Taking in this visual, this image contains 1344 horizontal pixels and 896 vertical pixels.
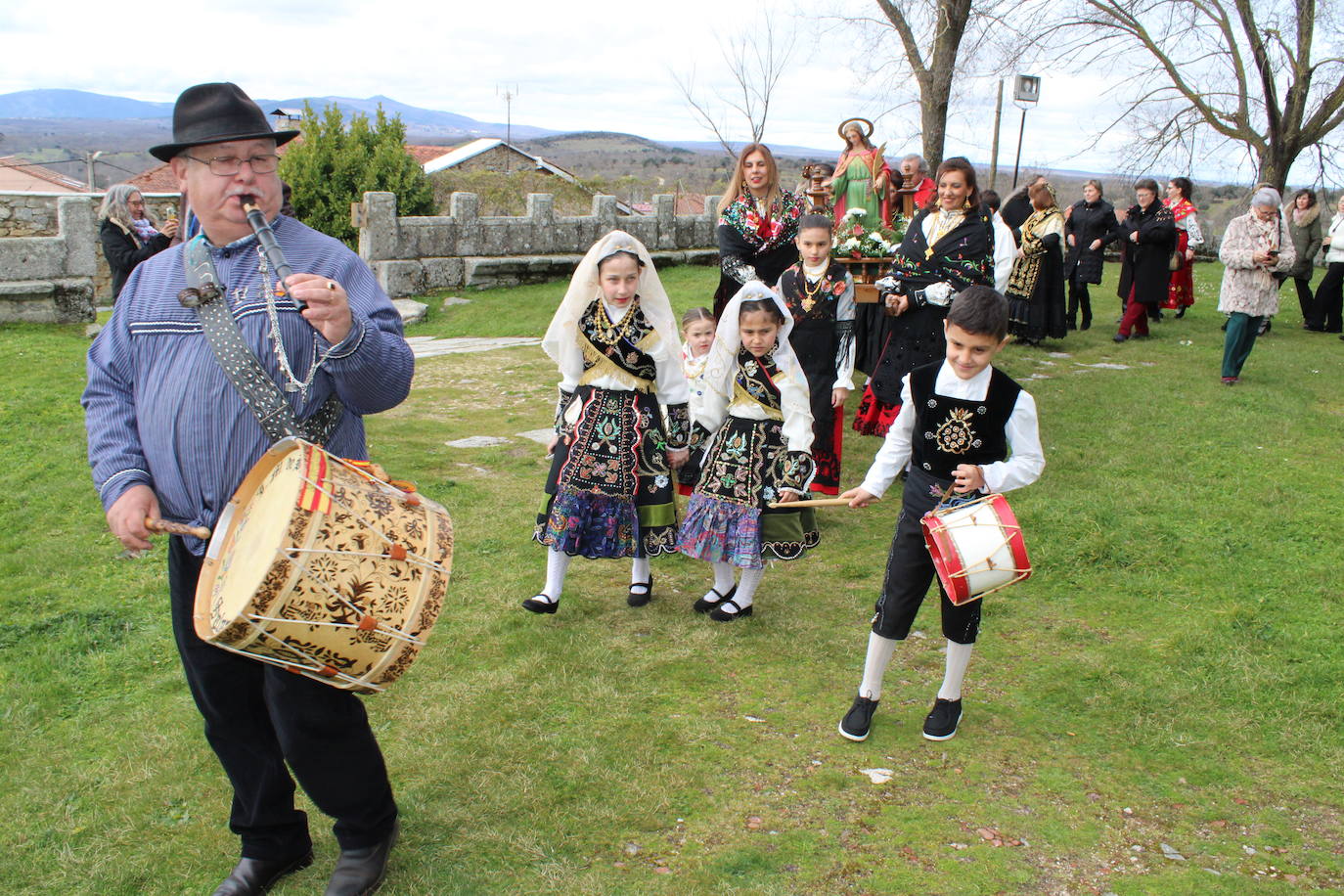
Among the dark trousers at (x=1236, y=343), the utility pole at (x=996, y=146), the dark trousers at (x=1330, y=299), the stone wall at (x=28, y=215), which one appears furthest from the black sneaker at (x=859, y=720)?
the utility pole at (x=996, y=146)

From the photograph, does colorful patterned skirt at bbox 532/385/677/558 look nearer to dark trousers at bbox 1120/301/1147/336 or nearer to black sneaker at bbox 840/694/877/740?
black sneaker at bbox 840/694/877/740

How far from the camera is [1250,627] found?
454cm

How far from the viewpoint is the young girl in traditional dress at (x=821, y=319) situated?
5.94 m

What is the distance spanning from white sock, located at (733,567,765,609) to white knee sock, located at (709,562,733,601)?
4.0 inches

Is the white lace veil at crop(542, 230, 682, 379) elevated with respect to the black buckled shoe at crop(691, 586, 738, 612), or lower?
elevated

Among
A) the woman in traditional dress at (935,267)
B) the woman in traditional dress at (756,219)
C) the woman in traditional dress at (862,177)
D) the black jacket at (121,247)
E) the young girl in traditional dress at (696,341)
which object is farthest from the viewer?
Answer: the woman in traditional dress at (862,177)

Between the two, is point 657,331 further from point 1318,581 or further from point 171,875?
point 1318,581

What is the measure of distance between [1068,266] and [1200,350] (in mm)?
2095

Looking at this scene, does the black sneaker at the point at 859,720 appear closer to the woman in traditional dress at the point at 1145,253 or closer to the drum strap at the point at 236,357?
the drum strap at the point at 236,357

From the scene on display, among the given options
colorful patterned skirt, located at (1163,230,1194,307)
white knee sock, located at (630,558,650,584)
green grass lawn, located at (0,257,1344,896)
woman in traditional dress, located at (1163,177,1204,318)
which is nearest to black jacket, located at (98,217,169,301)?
green grass lawn, located at (0,257,1344,896)

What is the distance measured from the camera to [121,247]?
27.9ft

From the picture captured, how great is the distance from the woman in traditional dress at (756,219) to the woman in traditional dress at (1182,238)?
775cm

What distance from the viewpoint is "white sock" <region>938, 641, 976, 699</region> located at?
3.76 m

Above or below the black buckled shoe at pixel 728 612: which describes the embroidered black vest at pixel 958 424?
above
